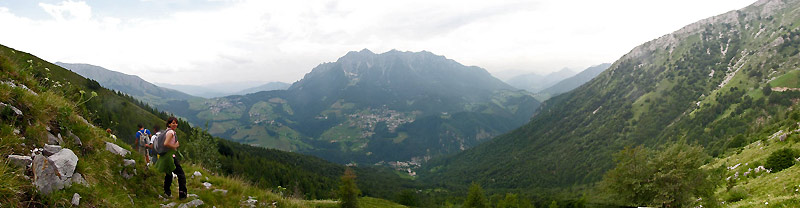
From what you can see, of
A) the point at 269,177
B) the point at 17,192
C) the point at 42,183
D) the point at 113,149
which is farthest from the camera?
the point at 269,177

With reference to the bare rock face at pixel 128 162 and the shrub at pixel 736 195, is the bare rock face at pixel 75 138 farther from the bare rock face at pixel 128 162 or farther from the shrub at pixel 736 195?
the shrub at pixel 736 195

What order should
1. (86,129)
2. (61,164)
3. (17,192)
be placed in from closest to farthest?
(17,192) → (61,164) → (86,129)

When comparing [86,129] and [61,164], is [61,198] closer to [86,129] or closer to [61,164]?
[61,164]

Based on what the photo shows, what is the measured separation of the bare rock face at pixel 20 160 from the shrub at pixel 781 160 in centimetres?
5766

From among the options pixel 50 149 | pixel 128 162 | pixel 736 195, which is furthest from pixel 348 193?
pixel 736 195

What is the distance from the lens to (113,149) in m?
12.1

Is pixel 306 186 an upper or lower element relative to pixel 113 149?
lower

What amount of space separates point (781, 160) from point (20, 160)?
5932cm

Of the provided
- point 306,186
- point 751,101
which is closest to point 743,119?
point 751,101

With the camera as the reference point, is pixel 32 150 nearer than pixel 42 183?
A: No

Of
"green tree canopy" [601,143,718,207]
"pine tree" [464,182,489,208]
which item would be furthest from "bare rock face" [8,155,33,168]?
"pine tree" [464,182,489,208]

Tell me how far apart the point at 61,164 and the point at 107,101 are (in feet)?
484

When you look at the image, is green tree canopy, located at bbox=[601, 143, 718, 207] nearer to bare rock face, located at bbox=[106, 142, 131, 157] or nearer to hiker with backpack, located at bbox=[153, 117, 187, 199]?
hiker with backpack, located at bbox=[153, 117, 187, 199]

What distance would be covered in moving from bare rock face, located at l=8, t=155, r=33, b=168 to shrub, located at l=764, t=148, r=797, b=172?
57661 mm
